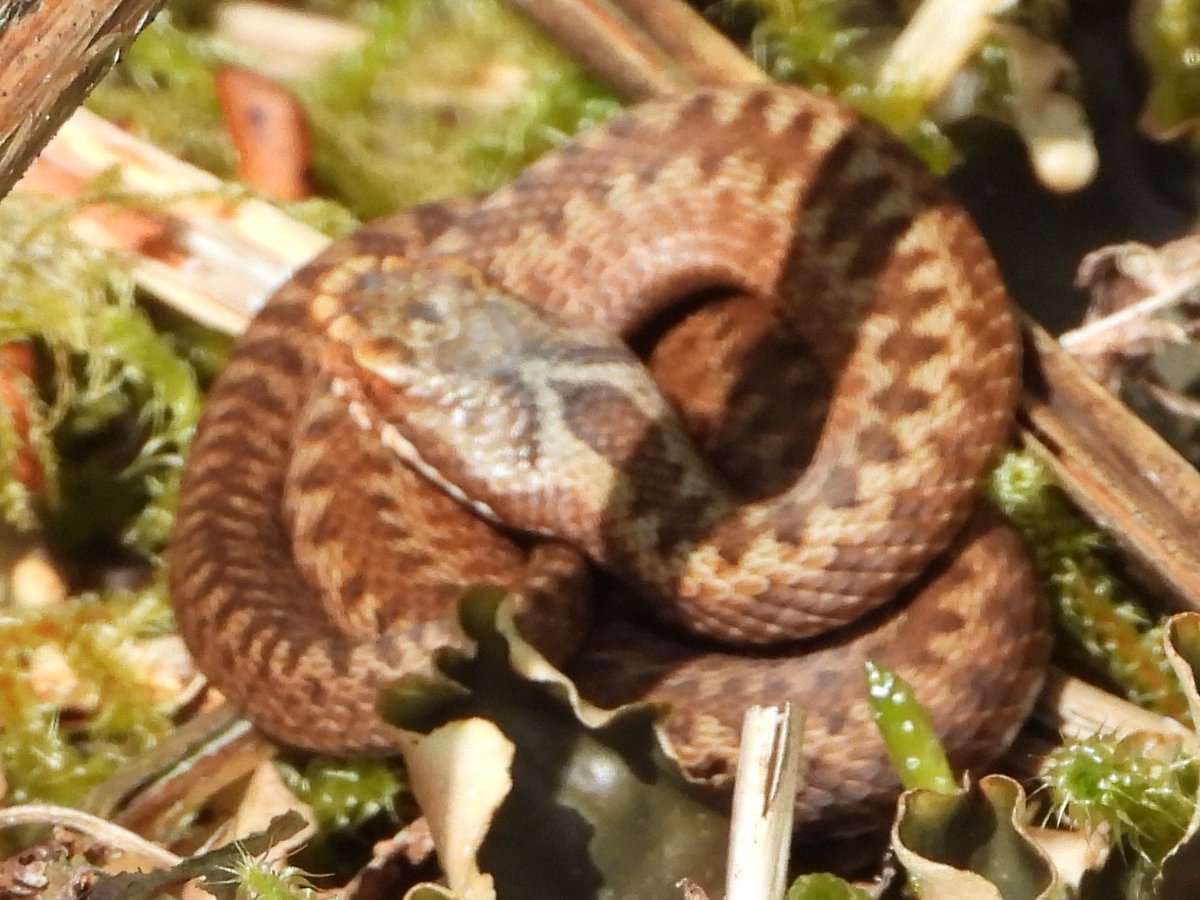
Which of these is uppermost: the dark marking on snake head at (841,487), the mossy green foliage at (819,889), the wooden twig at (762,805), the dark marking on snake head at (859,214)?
the dark marking on snake head at (859,214)

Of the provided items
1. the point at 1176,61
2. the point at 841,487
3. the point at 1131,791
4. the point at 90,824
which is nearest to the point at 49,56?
the point at 90,824

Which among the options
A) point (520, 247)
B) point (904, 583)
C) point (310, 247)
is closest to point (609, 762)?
point (904, 583)

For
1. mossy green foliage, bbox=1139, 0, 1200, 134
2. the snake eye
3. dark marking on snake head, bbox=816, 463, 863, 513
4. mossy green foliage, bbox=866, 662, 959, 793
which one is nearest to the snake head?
the snake eye

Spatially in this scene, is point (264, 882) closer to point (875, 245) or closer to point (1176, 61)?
point (875, 245)

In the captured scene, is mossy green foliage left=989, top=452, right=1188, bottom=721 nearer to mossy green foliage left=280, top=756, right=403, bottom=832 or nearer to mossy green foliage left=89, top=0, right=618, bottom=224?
mossy green foliage left=280, top=756, right=403, bottom=832

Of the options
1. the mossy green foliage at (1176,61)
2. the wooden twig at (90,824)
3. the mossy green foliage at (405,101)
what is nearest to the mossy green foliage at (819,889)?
the wooden twig at (90,824)

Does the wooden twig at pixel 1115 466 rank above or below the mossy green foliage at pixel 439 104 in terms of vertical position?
above

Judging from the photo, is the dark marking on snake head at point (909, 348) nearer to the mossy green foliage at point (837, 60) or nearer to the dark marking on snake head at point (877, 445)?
the dark marking on snake head at point (877, 445)
